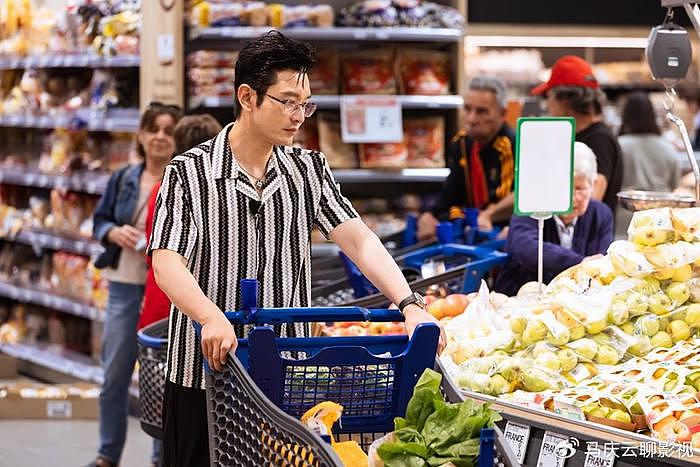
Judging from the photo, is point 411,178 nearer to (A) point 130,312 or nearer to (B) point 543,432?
(A) point 130,312

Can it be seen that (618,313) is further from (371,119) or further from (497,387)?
(371,119)

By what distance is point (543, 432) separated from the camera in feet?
9.47

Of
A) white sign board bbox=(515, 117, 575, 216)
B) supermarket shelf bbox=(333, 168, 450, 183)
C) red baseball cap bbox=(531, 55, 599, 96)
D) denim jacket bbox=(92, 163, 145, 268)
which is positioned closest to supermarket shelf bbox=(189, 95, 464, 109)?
supermarket shelf bbox=(333, 168, 450, 183)

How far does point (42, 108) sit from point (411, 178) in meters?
2.51

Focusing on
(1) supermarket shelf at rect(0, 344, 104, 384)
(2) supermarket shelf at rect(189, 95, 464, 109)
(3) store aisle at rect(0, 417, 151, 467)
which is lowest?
(3) store aisle at rect(0, 417, 151, 467)

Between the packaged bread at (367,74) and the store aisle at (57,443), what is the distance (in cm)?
224

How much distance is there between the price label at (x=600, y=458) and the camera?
108 inches

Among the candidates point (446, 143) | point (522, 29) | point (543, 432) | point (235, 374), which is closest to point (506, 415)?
point (543, 432)

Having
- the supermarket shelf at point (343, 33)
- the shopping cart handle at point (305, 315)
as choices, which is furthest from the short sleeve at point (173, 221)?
the supermarket shelf at point (343, 33)

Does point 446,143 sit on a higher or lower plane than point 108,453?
higher

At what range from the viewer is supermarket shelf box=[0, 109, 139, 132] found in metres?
6.85

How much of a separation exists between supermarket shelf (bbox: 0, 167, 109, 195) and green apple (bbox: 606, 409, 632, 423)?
4512 millimetres

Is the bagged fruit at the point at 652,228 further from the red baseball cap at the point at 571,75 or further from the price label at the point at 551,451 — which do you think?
the red baseball cap at the point at 571,75

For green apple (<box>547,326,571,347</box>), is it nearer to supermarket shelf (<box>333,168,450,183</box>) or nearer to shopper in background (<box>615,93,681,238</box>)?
supermarket shelf (<box>333,168,450,183</box>)
